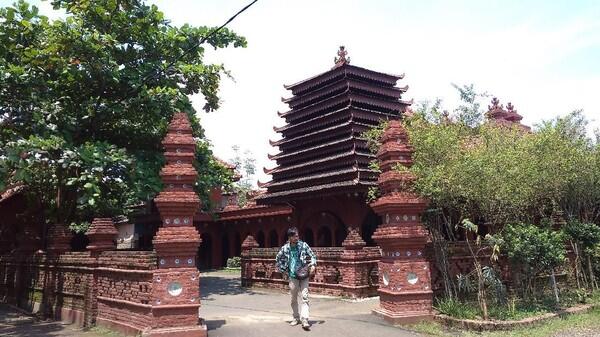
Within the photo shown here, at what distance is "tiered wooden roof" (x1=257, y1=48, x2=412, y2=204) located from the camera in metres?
19.5

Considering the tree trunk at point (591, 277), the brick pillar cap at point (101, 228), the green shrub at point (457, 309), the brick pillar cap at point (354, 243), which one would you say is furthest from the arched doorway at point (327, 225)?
the brick pillar cap at point (101, 228)

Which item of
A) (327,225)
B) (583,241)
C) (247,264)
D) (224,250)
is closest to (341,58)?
(327,225)

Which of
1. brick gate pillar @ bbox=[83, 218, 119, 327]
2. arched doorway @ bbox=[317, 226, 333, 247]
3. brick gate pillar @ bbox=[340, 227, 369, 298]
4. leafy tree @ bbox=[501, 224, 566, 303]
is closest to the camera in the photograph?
leafy tree @ bbox=[501, 224, 566, 303]

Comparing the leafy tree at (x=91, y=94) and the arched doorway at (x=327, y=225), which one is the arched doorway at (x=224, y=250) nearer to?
the arched doorway at (x=327, y=225)

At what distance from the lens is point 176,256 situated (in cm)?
812

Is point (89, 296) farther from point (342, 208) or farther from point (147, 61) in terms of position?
point (342, 208)

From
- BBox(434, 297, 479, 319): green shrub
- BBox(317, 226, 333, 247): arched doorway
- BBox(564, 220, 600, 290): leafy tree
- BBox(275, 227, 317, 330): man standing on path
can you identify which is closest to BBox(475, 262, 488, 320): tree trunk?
BBox(434, 297, 479, 319): green shrub

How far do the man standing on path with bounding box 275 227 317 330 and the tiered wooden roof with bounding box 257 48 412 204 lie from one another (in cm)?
964

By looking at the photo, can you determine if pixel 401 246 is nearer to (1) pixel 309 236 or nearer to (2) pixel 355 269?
(2) pixel 355 269

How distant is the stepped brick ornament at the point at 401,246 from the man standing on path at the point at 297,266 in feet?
6.28

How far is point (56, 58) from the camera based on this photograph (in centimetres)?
1184

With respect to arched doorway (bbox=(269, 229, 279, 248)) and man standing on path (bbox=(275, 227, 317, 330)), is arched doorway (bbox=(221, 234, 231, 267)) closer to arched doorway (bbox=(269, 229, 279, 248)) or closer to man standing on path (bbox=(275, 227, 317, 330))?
arched doorway (bbox=(269, 229, 279, 248))

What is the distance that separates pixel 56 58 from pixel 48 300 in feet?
21.8

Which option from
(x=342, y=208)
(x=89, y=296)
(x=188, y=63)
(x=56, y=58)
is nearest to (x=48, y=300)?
(x=89, y=296)
